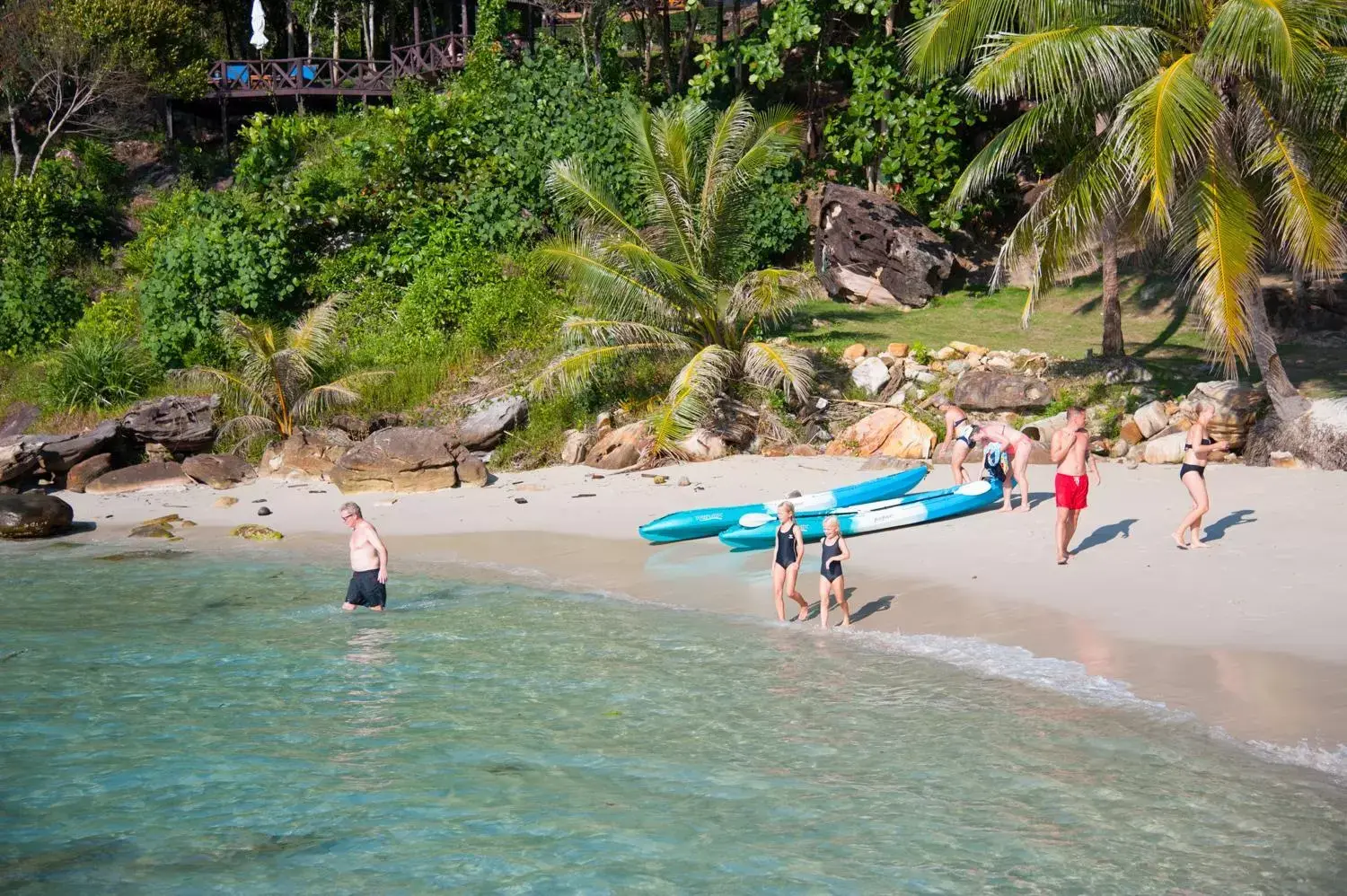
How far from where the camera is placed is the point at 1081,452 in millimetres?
10875

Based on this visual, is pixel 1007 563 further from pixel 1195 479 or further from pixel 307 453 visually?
pixel 307 453

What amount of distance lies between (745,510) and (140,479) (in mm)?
9735

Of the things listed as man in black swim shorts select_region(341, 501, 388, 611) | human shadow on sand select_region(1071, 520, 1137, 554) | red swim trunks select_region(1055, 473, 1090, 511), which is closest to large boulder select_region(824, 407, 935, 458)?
human shadow on sand select_region(1071, 520, 1137, 554)

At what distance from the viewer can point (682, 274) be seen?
16.9 m

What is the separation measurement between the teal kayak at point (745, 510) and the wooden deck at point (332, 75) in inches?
801

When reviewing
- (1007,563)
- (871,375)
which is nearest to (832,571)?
(1007,563)

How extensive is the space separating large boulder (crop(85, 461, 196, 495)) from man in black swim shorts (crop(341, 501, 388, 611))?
743 cm

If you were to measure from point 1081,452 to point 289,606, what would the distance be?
768cm

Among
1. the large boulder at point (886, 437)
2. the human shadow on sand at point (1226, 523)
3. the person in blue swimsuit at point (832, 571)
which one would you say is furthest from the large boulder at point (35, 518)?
the human shadow on sand at point (1226, 523)

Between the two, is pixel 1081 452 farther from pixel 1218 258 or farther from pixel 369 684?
pixel 369 684

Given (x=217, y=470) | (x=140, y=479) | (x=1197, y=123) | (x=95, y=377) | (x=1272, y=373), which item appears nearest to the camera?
(x=1197, y=123)

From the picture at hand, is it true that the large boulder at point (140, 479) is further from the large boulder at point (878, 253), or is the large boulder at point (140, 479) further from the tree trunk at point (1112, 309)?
the tree trunk at point (1112, 309)

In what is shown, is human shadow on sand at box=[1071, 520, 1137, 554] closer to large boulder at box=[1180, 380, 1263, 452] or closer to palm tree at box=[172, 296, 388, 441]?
large boulder at box=[1180, 380, 1263, 452]

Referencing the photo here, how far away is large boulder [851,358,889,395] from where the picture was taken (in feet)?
57.3
